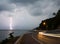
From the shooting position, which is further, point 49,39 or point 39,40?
point 49,39

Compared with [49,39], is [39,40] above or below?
below

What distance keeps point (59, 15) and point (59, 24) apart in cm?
492

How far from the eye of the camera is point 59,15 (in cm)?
9188

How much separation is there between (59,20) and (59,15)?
321 cm

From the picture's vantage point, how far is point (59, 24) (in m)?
89.5

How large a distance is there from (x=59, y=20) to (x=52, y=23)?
12.3ft

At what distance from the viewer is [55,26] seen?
91.4 m

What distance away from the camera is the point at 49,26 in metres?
94.8

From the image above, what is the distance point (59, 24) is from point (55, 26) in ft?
8.75

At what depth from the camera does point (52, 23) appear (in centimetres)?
9475

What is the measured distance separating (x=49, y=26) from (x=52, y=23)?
2101 mm

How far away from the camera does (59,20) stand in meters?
94.0
